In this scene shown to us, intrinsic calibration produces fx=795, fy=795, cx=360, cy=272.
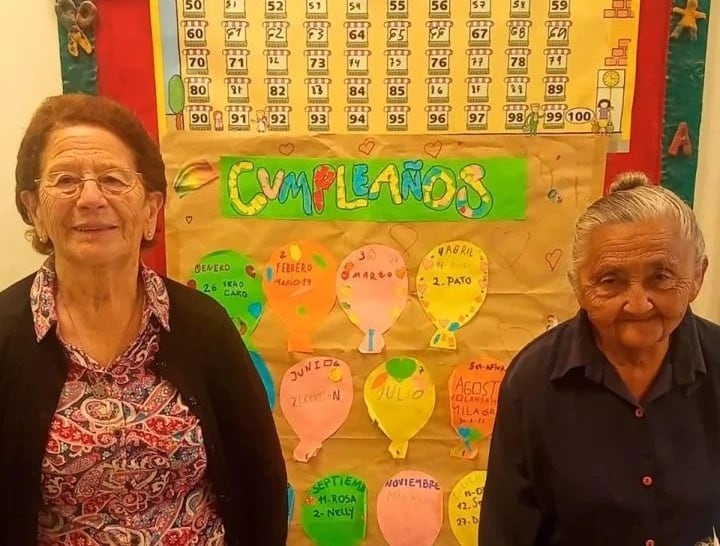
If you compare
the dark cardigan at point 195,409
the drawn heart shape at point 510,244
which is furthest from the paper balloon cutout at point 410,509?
the drawn heart shape at point 510,244

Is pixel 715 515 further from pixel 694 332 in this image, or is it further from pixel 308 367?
pixel 308 367

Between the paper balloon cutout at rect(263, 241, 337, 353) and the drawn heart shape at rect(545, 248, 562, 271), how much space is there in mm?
496

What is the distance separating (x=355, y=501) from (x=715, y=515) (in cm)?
90

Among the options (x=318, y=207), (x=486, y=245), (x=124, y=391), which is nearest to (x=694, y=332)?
(x=486, y=245)

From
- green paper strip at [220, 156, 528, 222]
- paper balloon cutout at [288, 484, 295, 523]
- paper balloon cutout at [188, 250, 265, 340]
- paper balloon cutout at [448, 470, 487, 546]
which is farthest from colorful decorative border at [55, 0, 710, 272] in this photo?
paper balloon cutout at [288, 484, 295, 523]

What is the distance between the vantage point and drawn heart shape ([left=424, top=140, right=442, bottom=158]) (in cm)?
179

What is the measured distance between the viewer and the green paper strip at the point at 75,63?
1748mm

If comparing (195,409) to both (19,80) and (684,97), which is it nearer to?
(19,80)

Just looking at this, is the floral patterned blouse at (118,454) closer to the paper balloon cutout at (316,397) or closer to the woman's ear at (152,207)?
the woman's ear at (152,207)

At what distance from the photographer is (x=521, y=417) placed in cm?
135

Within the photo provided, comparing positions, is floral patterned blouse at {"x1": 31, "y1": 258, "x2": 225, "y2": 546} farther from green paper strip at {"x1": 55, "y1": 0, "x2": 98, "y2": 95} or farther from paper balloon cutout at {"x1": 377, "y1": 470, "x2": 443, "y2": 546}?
paper balloon cutout at {"x1": 377, "y1": 470, "x2": 443, "y2": 546}

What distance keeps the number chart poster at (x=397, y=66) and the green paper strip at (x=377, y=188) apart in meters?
0.08

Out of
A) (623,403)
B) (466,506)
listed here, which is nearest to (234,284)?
(466,506)

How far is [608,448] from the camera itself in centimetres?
131
